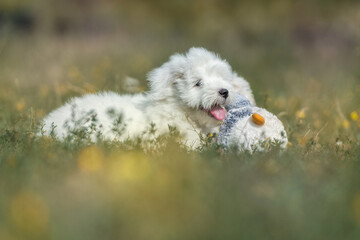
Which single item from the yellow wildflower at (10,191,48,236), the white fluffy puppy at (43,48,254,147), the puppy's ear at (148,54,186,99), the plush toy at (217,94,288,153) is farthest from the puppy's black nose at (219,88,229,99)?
the yellow wildflower at (10,191,48,236)

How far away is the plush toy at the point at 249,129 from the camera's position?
13.8 feet

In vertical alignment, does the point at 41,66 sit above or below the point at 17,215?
above

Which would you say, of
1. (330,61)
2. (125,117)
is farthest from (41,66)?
(330,61)

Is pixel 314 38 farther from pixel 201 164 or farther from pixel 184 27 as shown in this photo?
pixel 201 164

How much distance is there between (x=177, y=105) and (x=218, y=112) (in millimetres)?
396

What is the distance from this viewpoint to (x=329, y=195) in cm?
274

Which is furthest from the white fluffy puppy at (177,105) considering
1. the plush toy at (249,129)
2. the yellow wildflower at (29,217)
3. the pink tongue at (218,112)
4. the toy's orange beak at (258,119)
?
the yellow wildflower at (29,217)

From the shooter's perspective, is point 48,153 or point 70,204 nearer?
A: point 70,204

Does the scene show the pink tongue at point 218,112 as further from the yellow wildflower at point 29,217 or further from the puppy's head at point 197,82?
the yellow wildflower at point 29,217

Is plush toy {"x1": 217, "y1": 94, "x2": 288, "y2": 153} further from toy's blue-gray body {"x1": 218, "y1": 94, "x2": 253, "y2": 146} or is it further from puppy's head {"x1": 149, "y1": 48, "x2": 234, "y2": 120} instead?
puppy's head {"x1": 149, "y1": 48, "x2": 234, "y2": 120}

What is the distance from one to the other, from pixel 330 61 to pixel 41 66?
6677mm

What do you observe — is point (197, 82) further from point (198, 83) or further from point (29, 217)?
point (29, 217)

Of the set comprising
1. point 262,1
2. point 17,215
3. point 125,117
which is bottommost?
point 17,215

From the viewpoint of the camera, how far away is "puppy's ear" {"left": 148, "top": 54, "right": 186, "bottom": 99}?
488 cm
